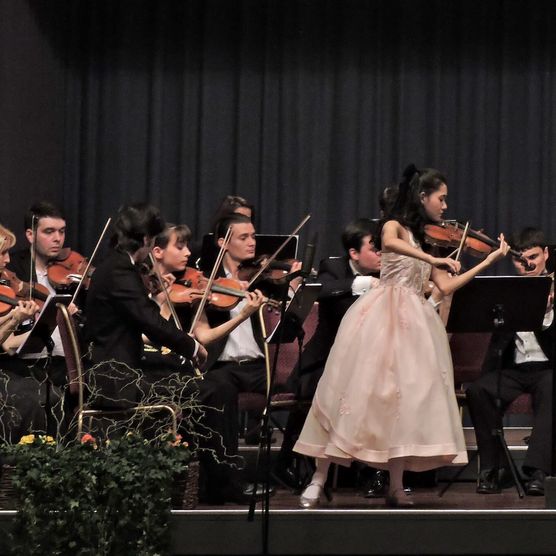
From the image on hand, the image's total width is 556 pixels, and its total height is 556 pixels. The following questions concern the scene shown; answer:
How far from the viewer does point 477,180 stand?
7.48m

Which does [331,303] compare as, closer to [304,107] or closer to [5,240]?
[5,240]

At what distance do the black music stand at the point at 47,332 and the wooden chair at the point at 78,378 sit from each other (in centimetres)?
8

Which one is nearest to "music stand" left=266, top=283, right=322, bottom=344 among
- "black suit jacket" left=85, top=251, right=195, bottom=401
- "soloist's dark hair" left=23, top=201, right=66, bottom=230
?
"black suit jacket" left=85, top=251, right=195, bottom=401

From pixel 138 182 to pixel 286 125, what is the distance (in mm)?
1013

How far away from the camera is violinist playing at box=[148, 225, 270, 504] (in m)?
4.91

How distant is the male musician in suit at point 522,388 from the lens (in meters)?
5.17

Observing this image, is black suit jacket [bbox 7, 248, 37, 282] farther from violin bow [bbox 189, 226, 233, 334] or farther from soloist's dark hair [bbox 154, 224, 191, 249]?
violin bow [bbox 189, 226, 233, 334]

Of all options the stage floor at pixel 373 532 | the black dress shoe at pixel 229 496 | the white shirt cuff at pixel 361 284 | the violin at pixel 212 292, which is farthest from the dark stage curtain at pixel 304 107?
the stage floor at pixel 373 532

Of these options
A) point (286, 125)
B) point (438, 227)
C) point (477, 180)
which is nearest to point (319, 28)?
point (286, 125)

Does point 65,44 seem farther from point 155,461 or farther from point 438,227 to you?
point 155,461

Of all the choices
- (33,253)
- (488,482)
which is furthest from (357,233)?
(33,253)

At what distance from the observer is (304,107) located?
24.9 feet

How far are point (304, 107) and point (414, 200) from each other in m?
2.79

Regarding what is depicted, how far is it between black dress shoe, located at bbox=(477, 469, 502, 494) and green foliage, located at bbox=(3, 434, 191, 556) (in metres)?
1.89
